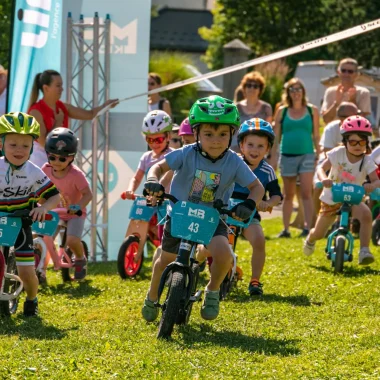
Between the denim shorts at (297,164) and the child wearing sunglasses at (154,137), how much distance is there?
4007 mm

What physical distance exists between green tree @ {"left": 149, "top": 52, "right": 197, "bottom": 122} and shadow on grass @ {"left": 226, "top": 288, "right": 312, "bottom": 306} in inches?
775

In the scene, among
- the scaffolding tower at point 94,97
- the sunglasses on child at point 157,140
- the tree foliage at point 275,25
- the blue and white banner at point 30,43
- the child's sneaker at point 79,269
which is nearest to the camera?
the child's sneaker at point 79,269

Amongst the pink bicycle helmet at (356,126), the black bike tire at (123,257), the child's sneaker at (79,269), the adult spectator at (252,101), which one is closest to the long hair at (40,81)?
the black bike tire at (123,257)

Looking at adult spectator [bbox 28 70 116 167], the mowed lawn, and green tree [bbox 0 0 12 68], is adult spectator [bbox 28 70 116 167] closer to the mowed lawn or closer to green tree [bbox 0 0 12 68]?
the mowed lawn

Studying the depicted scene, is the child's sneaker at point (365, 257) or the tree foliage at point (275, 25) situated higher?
the tree foliage at point (275, 25)

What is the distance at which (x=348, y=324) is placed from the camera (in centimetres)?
811

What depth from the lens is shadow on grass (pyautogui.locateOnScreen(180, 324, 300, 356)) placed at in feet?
23.4

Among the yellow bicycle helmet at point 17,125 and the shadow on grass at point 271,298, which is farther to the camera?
the shadow on grass at point 271,298

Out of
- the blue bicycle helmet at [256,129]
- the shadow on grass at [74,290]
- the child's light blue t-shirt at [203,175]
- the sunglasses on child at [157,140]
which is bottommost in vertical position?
the shadow on grass at [74,290]

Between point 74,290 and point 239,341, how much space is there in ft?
10.4

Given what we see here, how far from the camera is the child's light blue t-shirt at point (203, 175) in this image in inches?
305

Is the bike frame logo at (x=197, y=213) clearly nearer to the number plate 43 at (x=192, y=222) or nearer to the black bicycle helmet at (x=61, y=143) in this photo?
the number plate 43 at (x=192, y=222)

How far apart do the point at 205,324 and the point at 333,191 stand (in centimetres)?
331

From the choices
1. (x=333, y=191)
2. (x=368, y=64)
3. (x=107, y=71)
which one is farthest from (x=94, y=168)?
(x=368, y=64)
